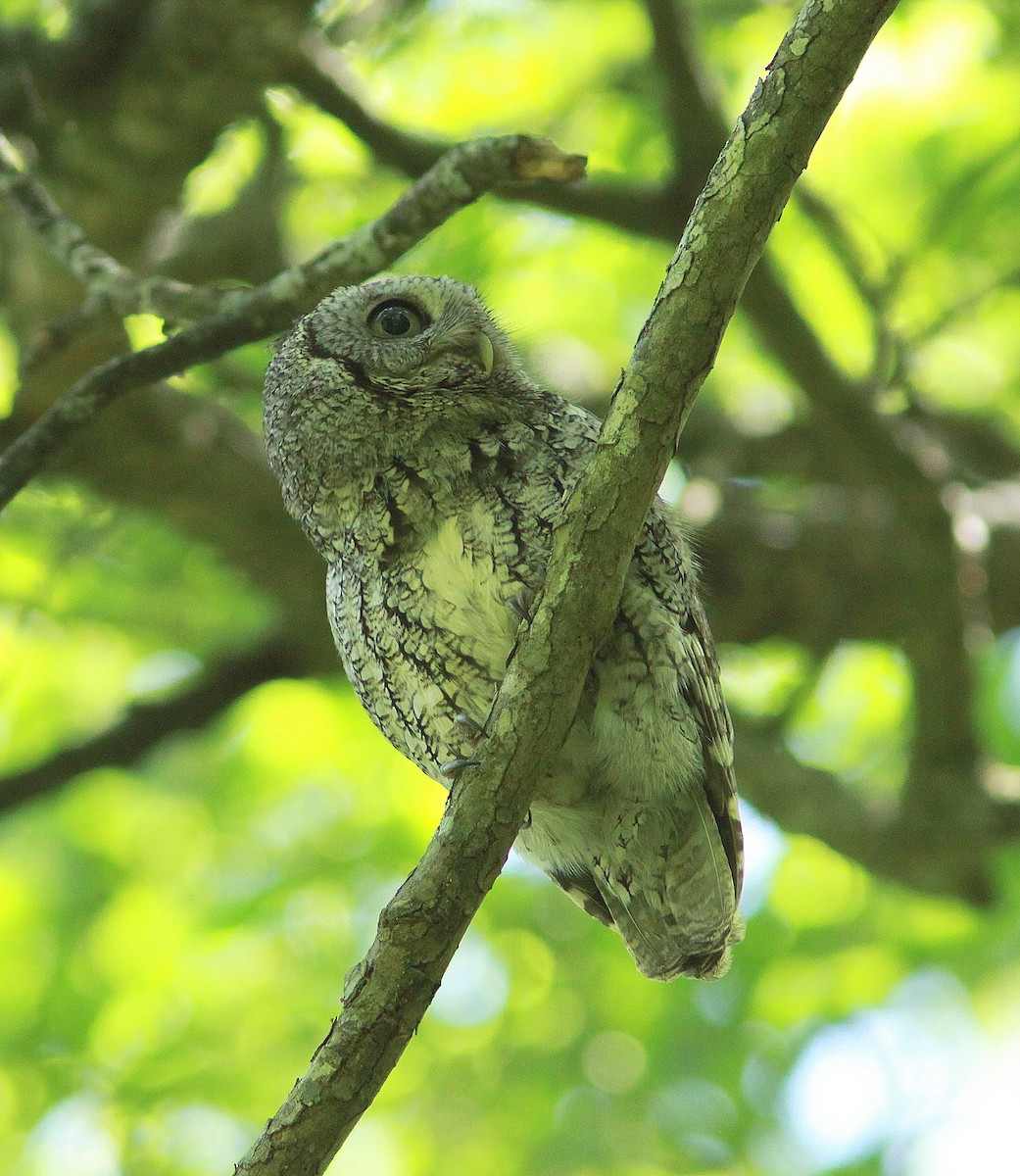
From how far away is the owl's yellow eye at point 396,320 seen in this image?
10.7ft

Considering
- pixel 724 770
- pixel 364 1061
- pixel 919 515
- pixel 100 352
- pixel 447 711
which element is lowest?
pixel 364 1061

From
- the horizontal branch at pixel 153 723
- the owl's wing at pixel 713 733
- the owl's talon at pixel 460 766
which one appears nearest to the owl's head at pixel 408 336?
the owl's wing at pixel 713 733

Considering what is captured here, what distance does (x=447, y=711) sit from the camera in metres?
3.02

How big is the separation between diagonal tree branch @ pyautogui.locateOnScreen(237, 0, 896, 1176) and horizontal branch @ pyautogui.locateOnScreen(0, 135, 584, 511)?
1018 millimetres

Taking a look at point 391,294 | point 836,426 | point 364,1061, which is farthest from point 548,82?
point 364,1061

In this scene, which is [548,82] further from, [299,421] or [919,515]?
[299,421]

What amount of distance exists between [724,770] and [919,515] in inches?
90.8

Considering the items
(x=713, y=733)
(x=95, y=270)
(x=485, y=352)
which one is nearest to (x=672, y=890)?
(x=713, y=733)

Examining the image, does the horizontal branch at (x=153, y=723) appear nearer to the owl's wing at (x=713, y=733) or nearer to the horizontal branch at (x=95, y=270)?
the horizontal branch at (x=95, y=270)

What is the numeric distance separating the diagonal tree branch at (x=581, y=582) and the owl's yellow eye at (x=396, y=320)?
106cm

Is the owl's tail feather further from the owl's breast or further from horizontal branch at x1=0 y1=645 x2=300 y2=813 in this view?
horizontal branch at x1=0 y1=645 x2=300 y2=813

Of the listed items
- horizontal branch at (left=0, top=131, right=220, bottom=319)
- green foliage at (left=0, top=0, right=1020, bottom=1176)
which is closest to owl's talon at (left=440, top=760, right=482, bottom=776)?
horizontal branch at (left=0, top=131, right=220, bottom=319)

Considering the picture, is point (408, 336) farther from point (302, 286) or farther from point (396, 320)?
point (302, 286)

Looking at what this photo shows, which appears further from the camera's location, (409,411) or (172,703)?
(172,703)
